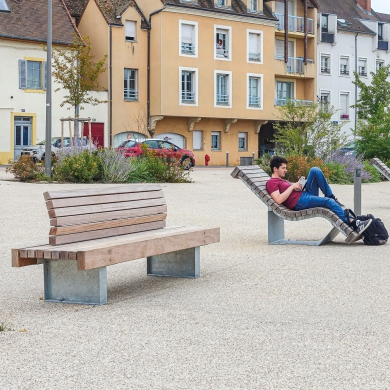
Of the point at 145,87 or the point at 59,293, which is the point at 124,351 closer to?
the point at 59,293

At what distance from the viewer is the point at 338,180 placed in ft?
89.2

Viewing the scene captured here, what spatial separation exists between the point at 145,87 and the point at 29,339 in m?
41.9

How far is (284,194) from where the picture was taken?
10.5m

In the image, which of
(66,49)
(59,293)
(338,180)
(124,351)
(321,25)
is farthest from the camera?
(321,25)

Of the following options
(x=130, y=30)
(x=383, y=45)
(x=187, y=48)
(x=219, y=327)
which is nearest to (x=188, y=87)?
(x=187, y=48)

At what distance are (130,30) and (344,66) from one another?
19696mm

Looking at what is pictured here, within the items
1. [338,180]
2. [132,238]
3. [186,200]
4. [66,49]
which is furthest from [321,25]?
[132,238]

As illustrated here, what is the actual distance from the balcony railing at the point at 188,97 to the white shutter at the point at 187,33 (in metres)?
2.97

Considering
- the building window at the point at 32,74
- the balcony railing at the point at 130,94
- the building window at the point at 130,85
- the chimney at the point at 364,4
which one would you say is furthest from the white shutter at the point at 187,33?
the chimney at the point at 364,4

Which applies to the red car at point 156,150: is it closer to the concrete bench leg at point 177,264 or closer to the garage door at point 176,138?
the garage door at point 176,138

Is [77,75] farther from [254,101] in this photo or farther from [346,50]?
[346,50]

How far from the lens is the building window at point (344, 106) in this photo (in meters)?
58.8

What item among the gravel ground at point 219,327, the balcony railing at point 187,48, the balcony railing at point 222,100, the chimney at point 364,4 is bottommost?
the gravel ground at point 219,327

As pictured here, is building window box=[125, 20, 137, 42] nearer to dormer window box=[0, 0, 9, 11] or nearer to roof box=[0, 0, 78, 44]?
roof box=[0, 0, 78, 44]
